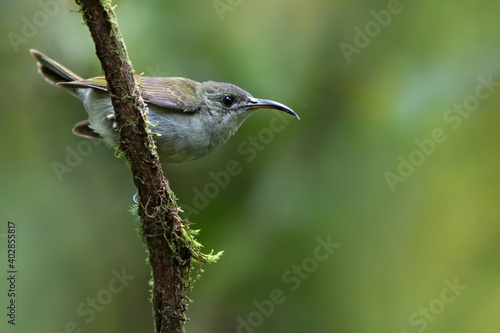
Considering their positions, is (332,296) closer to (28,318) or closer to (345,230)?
(345,230)

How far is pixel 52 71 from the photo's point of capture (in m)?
4.81

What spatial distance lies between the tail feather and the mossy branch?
1820 mm

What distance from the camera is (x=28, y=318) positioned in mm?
5375

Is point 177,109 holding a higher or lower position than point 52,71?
higher

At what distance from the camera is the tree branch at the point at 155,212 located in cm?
315
